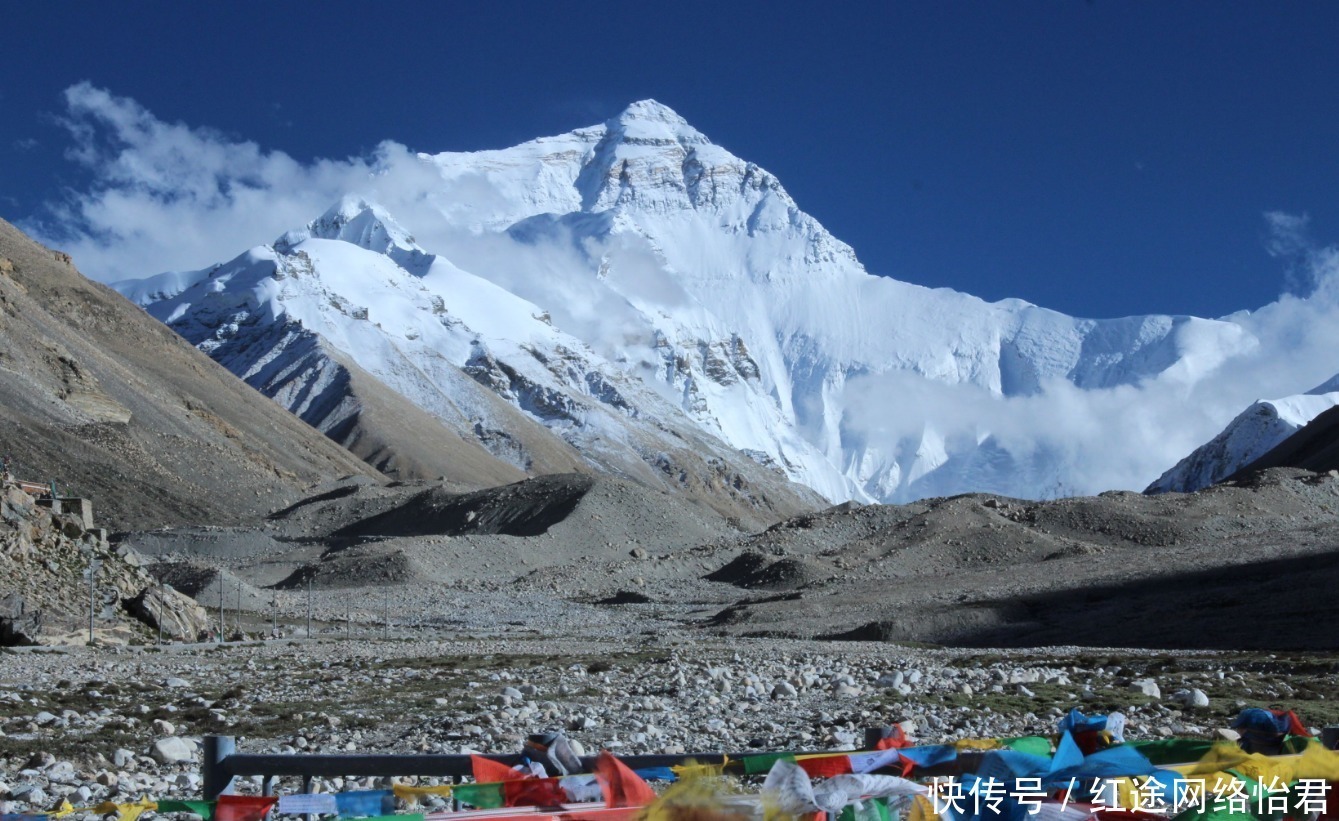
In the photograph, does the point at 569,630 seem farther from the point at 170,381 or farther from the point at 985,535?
the point at 170,381

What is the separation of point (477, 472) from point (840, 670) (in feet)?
429

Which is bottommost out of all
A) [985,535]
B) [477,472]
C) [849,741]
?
[849,741]

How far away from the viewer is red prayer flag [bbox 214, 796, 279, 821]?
4.70m

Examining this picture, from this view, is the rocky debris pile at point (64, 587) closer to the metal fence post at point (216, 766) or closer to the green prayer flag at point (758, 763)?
the metal fence post at point (216, 766)

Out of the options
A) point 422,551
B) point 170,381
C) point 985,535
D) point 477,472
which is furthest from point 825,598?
point 477,472

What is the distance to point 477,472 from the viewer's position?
150 m

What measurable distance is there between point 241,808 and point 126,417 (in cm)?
10265

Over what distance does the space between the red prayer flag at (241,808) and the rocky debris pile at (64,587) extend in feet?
79.6

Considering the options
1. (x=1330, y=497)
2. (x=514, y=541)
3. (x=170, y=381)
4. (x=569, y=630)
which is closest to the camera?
(x=569, y=630)

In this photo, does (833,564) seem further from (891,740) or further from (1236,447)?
(1236,447)

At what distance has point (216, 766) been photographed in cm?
530

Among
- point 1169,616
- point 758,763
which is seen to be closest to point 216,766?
point 758,763

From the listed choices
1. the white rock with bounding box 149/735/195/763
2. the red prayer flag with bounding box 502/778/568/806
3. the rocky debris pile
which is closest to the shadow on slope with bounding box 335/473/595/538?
the rocky debris pile

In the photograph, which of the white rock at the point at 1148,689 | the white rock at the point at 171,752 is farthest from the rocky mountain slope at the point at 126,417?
the white rock at the point at 1148,689
